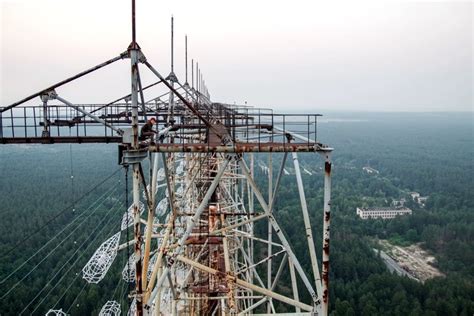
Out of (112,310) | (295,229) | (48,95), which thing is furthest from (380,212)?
(48,95)

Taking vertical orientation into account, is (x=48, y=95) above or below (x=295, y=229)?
above

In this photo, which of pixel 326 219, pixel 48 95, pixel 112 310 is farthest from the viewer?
pixel 112 310

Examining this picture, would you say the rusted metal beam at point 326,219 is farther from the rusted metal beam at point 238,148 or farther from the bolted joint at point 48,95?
the bolted joint at point 48,95

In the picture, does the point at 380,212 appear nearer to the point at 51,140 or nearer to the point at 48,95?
the point at 51,140

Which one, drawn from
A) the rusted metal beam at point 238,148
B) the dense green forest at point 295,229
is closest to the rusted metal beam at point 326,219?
the rusted metal beam at point 238,148

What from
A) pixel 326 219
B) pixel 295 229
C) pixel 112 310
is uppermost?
pixel 326 219

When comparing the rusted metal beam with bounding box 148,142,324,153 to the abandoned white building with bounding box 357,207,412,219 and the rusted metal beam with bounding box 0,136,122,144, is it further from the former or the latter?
the abandoned white building with bounding box 357,207,412,219

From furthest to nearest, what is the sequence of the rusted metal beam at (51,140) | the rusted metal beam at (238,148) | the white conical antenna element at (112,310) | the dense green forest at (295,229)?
the dense green forest at (295,229) < the white conical antenna element at (112,310) < the rusted metal beam at (51,140) < the rusted metal beam at (238,148)

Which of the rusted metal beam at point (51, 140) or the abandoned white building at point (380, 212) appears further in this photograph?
the abandoned white building at point (380, 212)

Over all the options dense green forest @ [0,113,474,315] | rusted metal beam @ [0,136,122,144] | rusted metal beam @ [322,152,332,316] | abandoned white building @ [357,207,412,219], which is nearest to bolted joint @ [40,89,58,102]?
rusted metal beam @ [0,136,122,144]
